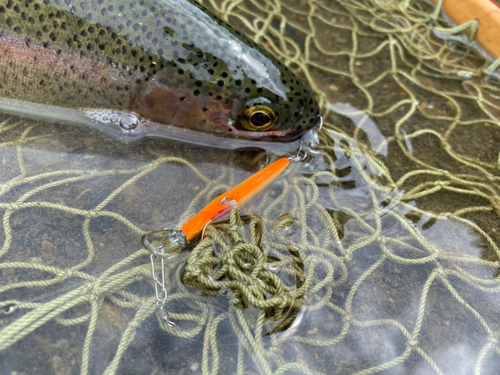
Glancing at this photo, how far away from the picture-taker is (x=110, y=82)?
2.57 metres

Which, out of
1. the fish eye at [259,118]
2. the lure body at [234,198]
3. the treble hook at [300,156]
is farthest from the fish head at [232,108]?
the lure body at [234,198]

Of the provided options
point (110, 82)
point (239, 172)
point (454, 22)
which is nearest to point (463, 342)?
point (239, 172)

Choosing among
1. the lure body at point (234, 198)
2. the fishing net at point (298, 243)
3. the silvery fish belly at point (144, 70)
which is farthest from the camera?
the silvery fish belly at point (144, 70)

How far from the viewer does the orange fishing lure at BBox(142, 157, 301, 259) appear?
2027 millimetres

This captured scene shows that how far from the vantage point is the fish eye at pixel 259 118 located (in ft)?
8.38

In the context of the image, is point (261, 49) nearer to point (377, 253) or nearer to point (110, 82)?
point (110, 82)

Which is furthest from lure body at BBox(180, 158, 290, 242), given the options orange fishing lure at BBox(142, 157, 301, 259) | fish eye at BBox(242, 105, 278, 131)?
fish eye at BBox(242, 105, 278, 131)

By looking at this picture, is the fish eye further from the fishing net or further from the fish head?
the fishing net

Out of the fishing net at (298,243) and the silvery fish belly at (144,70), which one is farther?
the silvery fish belly at (144,70)

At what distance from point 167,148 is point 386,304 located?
167cm

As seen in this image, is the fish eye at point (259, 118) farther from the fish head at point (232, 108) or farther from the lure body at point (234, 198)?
the lure body at point (234, 198)

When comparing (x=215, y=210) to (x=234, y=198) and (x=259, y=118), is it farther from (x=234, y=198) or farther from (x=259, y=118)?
(x=259, y=118)

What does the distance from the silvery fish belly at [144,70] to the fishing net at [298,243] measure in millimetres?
199

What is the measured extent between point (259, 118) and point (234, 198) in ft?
2.01
